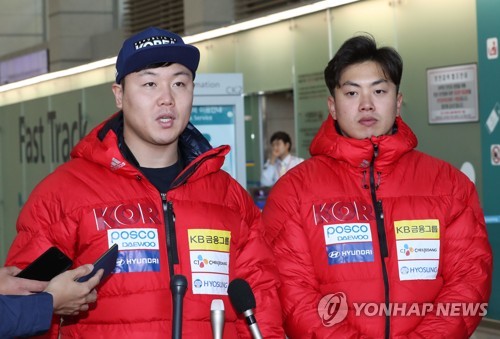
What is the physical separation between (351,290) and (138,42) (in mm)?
1100

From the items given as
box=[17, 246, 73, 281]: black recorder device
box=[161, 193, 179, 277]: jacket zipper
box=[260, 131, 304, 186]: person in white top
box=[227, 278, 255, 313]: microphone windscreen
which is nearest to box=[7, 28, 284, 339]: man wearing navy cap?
box=[161, 193, 179, 277]: jacket zipper

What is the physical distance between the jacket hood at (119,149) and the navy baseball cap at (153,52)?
185 millimetres

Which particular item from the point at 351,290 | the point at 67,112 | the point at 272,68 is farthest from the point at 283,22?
the point at 351,290

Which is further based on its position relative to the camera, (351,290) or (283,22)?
(283,22)

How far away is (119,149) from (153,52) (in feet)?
1.02

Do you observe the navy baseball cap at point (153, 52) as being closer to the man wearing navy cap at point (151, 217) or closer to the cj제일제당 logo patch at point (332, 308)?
the man wearing navy cap at point (151, 217)

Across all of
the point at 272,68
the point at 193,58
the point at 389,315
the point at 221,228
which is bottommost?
the point at 389,315

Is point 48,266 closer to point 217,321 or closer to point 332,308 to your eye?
point 217,321

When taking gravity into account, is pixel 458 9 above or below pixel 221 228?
above

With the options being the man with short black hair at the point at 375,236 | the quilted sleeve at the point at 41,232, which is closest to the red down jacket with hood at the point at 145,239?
the quilted sleeve at the point at 41,232

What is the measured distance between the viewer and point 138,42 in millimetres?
3125

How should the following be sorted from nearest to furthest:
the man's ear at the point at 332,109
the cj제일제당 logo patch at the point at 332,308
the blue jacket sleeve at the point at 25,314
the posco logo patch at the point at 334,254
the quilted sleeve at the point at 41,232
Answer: the blue jacket sleeve at the point at 25,314
the quilted sleeve at the point at 41,232
the cj제일제당 logo patch at the point at 332,308
the posco logo patch at the point at 334,254
the man's ear at the point at 332,109

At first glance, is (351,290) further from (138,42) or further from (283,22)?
(283,22)

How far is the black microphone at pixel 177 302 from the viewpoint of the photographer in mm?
2660
